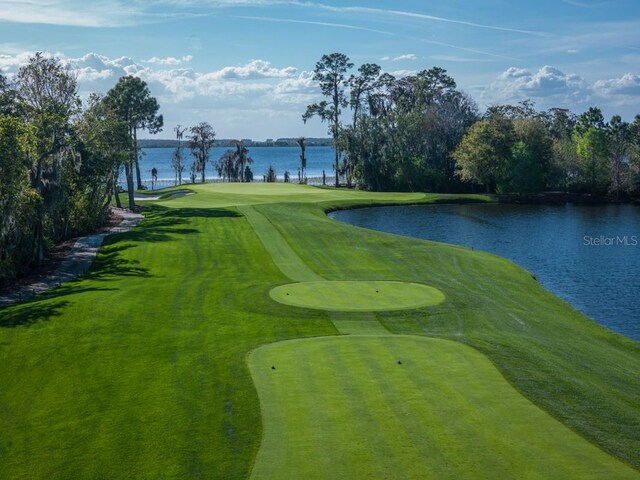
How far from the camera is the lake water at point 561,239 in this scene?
1477 inches

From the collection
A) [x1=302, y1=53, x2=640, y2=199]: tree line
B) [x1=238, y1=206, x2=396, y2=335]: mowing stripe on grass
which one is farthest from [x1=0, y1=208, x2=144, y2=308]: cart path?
[x1=302, y1=53, x2=640, y2=199]: tree line

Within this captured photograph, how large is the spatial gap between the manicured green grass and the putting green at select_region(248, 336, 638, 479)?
0.57 m

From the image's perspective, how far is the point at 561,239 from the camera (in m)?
60.0

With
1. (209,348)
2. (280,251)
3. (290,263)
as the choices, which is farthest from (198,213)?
(209,348)

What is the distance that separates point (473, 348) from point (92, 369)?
1089 cm

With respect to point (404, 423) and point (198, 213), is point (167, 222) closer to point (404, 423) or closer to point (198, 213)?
point (198, 213)

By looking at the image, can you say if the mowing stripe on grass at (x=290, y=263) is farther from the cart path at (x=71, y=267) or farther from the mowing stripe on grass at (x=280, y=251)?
the cart path at (x=71, y=267)

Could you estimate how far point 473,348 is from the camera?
64.0 feet

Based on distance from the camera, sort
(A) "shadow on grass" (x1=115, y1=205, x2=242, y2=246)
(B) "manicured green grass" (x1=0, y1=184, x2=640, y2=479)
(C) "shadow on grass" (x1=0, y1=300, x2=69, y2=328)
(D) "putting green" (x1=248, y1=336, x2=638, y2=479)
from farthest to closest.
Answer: (A) "shadow on grass" (x1=115, y1=205, x2=242, y2=246) → (C) "shadow on grass" (x1=0, y1=300, x2=69, y2=328) → (B) "manicured green grass" (x1=0, y1=184, x2=640, y2=479) → (D) "putting green" (x1=248, y1=336, x2=638, y2=479)

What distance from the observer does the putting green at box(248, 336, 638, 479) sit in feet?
39.4

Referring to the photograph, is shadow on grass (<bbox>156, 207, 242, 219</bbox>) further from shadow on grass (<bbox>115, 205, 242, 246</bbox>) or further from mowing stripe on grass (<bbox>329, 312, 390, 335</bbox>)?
mowing stripe on grass (<bbox>329, 312, 390, 335</bbox>)

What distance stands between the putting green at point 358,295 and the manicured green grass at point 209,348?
2.25 feet

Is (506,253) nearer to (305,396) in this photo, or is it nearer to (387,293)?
(387,293)

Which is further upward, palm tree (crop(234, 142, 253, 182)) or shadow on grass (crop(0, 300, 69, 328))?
palm tree (crop(234, 142, 253, 182))
